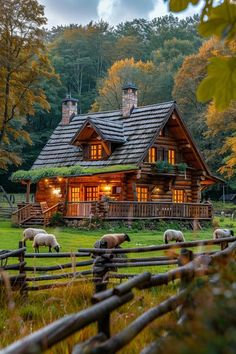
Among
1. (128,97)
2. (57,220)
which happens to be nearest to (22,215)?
(57,220)

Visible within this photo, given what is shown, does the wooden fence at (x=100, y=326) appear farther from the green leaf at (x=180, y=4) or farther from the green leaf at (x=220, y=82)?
the green leaf at (x=180, y=4)

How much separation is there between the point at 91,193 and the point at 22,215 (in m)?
4.29

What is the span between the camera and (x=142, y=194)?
28828mm

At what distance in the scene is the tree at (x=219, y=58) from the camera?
1.59 metres

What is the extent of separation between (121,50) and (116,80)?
17.9 metres

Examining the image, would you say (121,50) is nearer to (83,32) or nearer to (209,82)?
(83,32)

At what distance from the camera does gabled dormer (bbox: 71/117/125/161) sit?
2873 centimetres

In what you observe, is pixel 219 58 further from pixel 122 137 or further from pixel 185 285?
pixel 122 137

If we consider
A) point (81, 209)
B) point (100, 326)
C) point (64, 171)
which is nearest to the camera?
point (100, 326)

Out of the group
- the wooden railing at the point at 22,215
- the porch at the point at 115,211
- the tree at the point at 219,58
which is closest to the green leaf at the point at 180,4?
the tree at the point at 219,58

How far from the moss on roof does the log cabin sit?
0.03ft

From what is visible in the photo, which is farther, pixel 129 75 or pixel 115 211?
pixel 129 75

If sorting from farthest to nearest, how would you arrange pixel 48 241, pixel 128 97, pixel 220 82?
pixel 128 97 → pixel 48 241 → pixel 220 82

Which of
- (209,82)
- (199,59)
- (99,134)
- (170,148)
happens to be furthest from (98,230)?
(199,59)
